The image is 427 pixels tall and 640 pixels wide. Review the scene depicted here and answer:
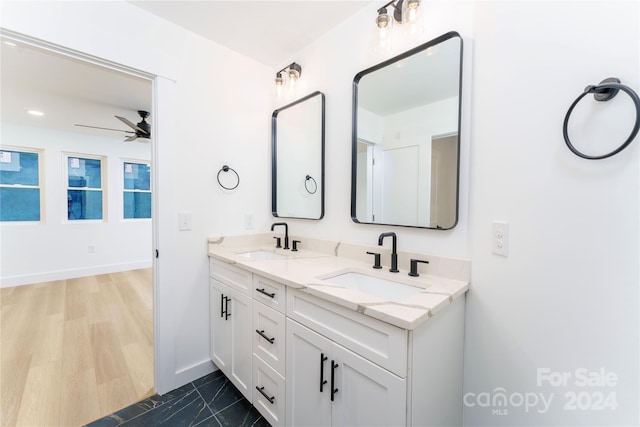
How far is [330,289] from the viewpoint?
1.01 metres

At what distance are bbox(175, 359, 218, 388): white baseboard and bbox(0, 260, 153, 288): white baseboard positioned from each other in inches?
148

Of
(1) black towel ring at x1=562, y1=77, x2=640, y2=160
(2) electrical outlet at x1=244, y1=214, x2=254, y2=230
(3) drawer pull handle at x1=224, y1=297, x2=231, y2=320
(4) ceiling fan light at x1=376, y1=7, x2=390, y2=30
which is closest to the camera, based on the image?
(1) black towel ring at x1=562, y1=77, x2=640, y2=160

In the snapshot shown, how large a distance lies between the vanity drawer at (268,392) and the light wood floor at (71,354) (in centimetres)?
80

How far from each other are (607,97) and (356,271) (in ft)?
3.64

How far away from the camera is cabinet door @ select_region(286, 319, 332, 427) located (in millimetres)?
1015

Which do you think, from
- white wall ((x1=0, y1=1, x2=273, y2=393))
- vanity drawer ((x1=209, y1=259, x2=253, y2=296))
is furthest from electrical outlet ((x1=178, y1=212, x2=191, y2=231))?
vanity drawer ((x1=209, y1=259, x2=253, y2=296))

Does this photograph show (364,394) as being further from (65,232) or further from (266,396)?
(65,232)

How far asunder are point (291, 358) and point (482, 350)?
2.72ft

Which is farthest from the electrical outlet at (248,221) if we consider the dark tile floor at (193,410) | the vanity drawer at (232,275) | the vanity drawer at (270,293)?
the dark tile floor at (193,410)

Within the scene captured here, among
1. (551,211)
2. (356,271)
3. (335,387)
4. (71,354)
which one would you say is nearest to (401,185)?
(356,271)

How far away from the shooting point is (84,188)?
168 inches

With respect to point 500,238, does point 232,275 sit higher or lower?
lower

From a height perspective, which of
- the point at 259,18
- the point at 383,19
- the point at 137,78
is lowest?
the point at 137,78

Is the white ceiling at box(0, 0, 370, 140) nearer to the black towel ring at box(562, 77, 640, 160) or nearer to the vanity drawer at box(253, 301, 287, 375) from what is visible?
the black towel ring at box(562, 77, 640, 160)
